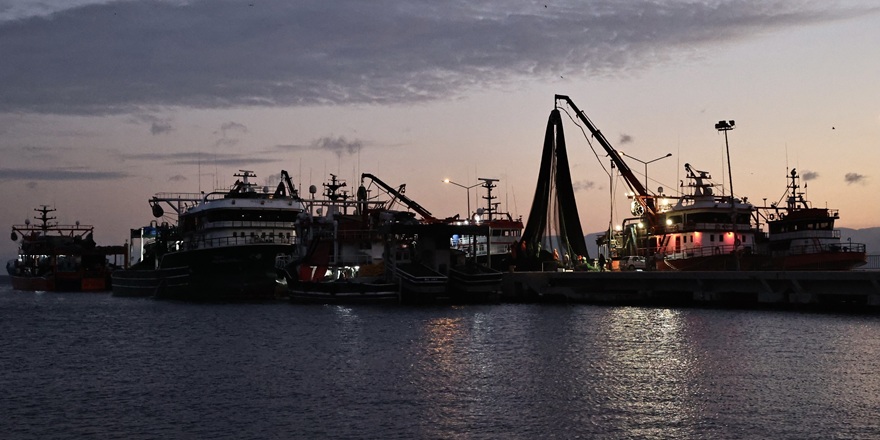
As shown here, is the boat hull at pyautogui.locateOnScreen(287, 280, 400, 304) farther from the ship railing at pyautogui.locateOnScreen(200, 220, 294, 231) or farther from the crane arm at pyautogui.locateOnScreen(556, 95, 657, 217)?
the crane arm at pyautogui.locateOnScreen(556, 95, 657, 217)

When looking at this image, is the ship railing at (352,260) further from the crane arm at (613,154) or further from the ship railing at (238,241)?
the crane arm at (613,154)

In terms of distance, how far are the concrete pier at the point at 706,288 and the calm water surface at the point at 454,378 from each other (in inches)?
135

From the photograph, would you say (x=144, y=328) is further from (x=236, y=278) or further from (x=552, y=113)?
(x=552, y=113)

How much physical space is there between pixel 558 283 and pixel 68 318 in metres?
41.9

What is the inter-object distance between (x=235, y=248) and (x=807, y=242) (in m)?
53.5

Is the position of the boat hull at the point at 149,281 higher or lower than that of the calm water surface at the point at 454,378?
higher

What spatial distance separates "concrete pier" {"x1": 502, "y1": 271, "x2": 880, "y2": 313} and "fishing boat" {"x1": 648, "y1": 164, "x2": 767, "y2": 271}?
8.50 metres

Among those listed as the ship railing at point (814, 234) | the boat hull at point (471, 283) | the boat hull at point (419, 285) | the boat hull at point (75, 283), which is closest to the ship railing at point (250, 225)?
the boat hull at point (419, 285)

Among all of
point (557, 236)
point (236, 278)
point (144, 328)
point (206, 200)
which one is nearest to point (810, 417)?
point (144, 328)

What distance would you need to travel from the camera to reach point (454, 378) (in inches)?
1443

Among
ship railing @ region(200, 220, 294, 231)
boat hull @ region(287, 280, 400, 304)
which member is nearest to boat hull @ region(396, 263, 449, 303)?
boat hull @ region(287, 280, 400, 304)

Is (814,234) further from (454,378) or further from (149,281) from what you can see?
(149,281)

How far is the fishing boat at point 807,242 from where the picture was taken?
70.4 metres

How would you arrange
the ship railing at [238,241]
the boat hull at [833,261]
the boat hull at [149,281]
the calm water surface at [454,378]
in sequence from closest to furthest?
1. the calm water surface at [454,378]
2. the boat hull at [833,261]
3. the ship railing at [238,241]
4. the boat hull at [149,281]
